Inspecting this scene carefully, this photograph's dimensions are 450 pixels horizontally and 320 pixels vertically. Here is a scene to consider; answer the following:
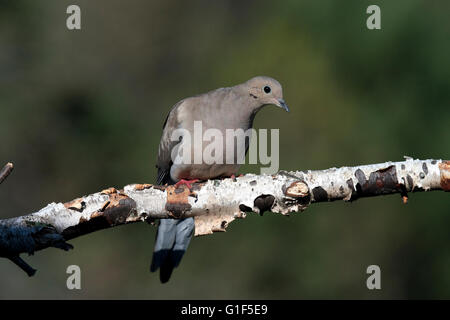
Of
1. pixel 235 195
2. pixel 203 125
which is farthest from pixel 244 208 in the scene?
pixel 203 125

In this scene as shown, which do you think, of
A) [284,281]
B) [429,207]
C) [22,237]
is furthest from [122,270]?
[22,237]

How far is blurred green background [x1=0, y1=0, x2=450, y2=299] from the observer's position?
8.63 m

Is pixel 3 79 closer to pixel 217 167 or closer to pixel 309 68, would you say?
pixel 309 68

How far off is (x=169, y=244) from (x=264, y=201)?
1282 millimetres

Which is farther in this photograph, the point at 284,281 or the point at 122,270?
the point at 122,270

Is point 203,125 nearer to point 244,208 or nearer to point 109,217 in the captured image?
point 244,208

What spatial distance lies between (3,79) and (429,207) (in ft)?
20.7

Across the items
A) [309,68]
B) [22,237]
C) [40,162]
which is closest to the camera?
[22,237]

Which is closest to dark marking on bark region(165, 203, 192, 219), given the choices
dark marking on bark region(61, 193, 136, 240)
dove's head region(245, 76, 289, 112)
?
dark marking on bark region(61, 193, 136, 240)

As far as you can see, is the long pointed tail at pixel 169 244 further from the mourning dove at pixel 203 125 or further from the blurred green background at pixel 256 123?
the blurred green background at pixel 256 123

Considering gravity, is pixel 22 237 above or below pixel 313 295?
above

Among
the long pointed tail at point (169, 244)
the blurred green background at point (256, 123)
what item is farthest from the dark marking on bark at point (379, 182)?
the blurred green background at point (256, 123)

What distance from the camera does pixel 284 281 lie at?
860 centimetres

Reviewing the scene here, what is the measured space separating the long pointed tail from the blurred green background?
11.5ft
